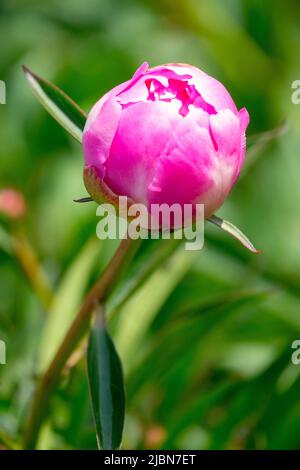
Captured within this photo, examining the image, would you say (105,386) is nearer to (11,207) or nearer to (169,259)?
(169,259)

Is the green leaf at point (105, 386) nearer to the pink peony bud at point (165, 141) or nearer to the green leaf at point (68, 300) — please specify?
the pink peony bud at point (165, 141)

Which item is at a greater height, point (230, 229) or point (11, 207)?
point (11, 207)

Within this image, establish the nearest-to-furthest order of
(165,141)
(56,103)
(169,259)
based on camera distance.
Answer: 1. (165,141)
2. (56,103)
3. (169,259)

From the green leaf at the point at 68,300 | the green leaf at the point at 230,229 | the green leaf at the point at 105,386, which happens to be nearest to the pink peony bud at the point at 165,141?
the green leaf at the point at 230,229

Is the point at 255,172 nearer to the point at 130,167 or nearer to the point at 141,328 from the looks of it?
the point at 141,328

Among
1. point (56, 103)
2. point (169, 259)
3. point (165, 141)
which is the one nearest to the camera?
point (165, 141)

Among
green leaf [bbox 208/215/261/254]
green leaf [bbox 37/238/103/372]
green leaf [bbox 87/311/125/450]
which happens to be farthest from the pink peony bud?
green leaf [bbox 37/238/103/372]

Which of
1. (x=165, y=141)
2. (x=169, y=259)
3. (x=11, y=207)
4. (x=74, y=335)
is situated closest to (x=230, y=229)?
(x=165, y=141)
